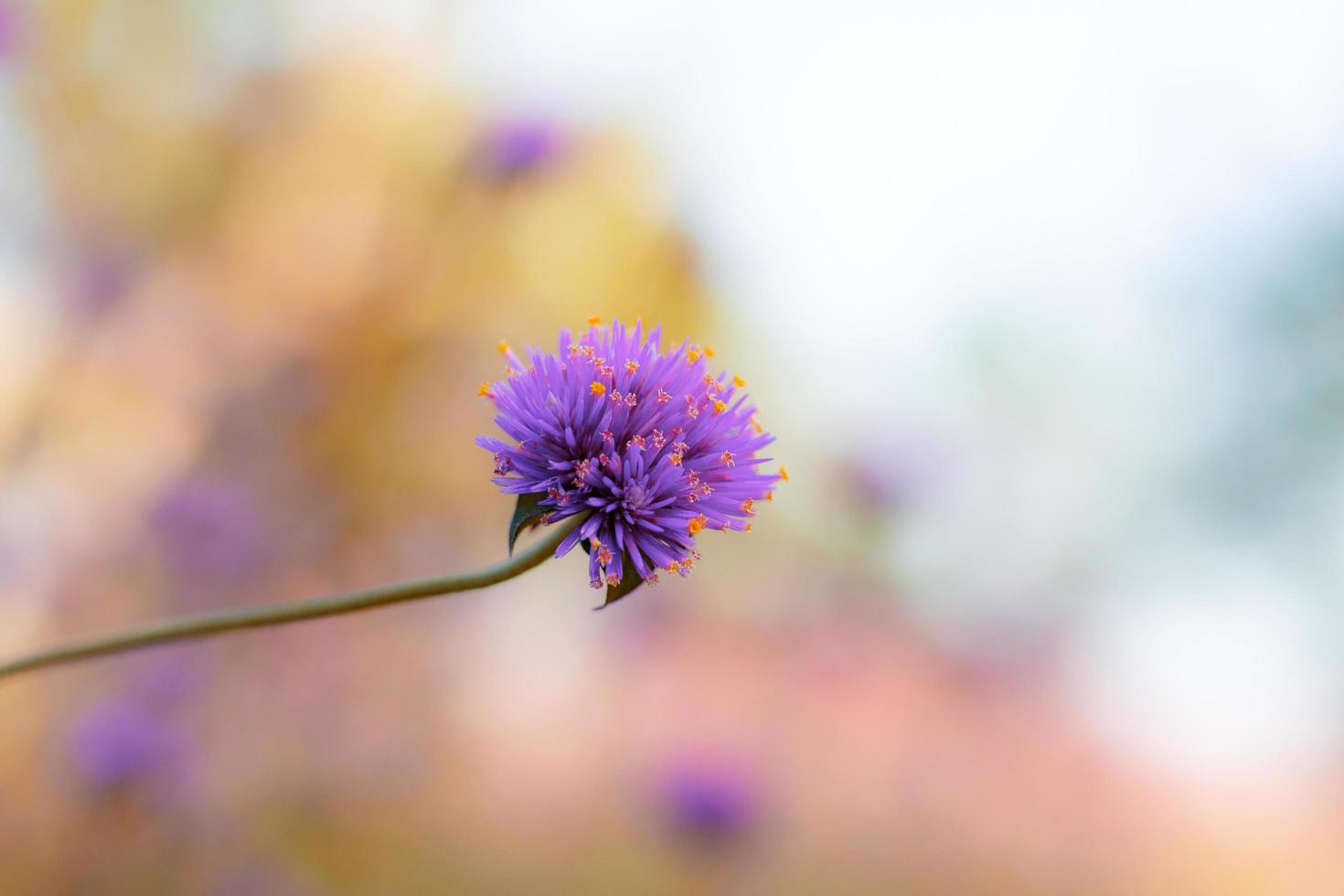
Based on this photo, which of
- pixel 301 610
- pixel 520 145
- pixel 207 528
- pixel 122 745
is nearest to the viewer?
pixel 301 610

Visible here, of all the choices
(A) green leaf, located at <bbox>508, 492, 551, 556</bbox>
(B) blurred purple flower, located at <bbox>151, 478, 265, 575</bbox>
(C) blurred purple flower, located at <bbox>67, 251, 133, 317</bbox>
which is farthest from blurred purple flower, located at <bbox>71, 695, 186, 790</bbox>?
(A) green leaf, located at <bbox>508, 492, 551, 556</bbox>

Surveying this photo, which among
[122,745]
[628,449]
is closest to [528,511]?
[628,449]

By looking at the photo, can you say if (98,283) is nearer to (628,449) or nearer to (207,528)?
(207,528)

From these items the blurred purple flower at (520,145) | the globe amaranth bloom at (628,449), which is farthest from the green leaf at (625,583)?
the blurred purple flower at (520,145)

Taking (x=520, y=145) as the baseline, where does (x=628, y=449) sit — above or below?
below

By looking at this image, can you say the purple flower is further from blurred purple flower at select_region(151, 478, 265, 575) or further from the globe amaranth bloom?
the globe amaranth bloom

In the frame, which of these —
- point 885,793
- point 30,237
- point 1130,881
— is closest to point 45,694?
point 30,237
